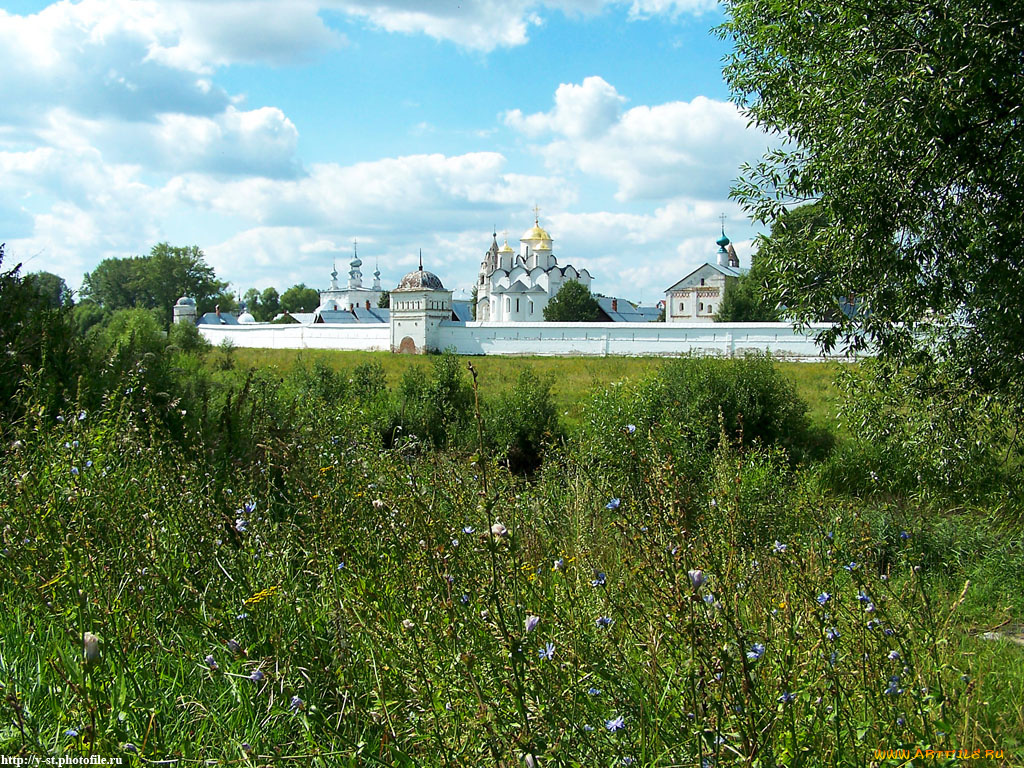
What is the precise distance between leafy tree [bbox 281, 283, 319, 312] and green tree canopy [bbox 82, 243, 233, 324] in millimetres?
17023

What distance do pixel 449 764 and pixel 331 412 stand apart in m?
7.81

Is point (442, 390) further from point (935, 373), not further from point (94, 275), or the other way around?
point (94, 275)

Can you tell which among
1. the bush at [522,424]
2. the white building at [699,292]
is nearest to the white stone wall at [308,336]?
the bush at [522,424]

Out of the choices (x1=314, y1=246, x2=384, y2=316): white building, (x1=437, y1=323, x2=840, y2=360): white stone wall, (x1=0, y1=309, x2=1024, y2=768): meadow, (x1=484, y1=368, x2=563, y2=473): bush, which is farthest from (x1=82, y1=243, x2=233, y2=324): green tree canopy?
(x1=0, y1=309, x2=1024, y2=768): meadow

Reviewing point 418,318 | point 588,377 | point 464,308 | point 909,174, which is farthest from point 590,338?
point 464,308

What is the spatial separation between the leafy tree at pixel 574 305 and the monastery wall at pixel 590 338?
1789 cm

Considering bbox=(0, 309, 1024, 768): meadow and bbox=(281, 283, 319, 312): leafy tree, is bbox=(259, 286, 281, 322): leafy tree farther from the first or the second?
bbox=(0, 309, 1024, 768): meadow

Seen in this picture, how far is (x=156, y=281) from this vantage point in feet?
224

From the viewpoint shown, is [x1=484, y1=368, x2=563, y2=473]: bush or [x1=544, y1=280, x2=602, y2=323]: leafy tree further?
Answer: [x1=544, y1=280, x2=602, y2=323]: leafy tree

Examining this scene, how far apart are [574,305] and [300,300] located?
1903 inches

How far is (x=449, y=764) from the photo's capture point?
187 cm

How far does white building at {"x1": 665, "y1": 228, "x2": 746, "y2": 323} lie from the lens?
58094mm

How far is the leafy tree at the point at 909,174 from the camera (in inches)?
198

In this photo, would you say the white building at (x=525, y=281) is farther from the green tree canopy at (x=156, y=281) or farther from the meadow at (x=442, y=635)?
the meadow at (x=442, y=635)
